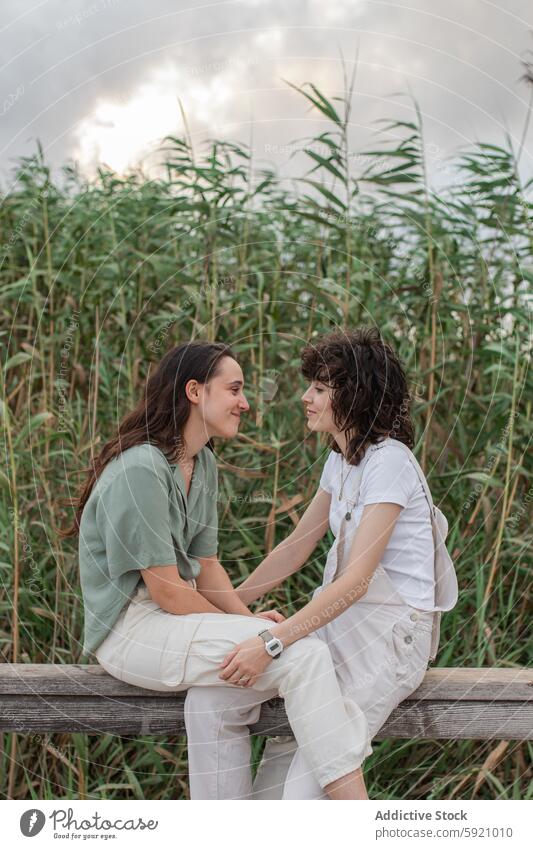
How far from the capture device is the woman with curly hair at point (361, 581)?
1.55m

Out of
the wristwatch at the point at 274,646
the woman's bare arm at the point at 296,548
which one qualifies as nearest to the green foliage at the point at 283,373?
the woman's bare arm at the point at 296,548

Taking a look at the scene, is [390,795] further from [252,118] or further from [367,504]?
[252,118]

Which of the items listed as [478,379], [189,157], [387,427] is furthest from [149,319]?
[387,427]

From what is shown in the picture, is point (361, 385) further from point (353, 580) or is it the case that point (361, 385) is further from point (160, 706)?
point (160, 706)

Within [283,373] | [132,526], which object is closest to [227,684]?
[132,526]

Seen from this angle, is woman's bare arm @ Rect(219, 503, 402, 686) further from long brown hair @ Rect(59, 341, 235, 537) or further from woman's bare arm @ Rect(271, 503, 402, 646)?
long brown hair @ Rect(59, 341, 235, 537)

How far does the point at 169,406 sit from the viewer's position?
167 cm

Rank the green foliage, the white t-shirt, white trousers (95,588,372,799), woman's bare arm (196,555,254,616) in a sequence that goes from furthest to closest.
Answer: the green foliage
woman's bare arm (196,555,254,616)
the white t-shirt
white trousers (95,588,372,799)

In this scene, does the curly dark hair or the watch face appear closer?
the watch face

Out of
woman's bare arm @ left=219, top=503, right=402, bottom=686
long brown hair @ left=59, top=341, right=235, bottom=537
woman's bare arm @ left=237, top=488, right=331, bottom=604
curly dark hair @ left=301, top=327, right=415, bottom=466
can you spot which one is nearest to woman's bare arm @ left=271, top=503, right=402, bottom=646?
woman's bare arm @ left=219, top=503, right=402, bottom=686

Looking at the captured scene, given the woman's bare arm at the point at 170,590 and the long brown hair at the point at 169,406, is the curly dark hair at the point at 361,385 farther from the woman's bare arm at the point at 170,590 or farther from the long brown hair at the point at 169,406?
the woman's bare arm at the point at 170,590

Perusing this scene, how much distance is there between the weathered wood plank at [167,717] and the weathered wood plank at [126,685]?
0.02 metres

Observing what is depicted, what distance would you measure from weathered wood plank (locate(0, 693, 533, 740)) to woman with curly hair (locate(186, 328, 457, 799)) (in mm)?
104

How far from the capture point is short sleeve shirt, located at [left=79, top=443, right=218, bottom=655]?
1546mm
